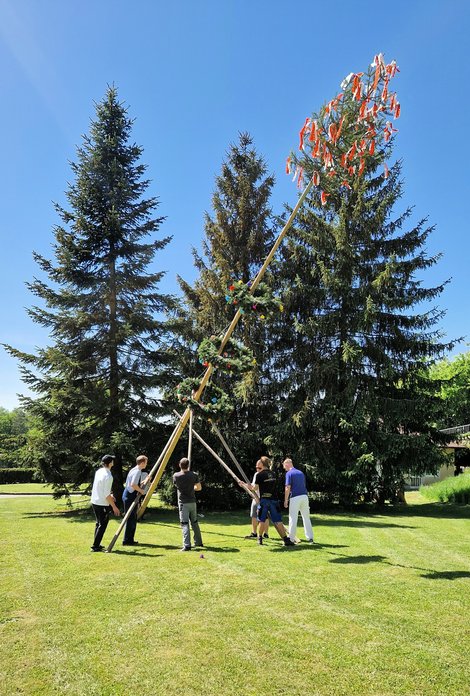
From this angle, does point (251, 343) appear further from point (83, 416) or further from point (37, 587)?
point (37, 587)

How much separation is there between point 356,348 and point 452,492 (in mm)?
8967

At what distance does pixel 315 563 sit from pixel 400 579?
1.62m

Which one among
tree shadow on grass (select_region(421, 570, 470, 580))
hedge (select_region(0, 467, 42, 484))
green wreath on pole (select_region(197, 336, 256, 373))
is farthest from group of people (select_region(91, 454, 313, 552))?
hedge (select_region(0, 467, 42, 484))

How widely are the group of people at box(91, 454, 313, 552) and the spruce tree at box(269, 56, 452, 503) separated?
802 centimetres

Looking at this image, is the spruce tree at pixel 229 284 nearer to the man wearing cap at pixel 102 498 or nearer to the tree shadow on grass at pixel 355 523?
the tree shadow on grass at pixel 355 523

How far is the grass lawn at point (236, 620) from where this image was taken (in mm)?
4133

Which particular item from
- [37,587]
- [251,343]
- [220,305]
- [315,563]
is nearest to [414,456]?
[251,343]

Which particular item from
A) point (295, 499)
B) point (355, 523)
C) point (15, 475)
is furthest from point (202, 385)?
point (15, 475)

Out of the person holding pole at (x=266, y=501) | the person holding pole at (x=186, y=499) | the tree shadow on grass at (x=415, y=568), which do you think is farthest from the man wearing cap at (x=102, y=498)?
the tree shadow on grass at (x=415, y=568)

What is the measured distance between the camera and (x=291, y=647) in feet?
15.6

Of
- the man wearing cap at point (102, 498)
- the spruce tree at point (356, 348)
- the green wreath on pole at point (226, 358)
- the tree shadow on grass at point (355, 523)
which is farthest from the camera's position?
the spruce tree at point (356, 348)

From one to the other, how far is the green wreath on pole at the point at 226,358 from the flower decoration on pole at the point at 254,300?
1070 mm

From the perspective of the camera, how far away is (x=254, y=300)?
12109 millimetres

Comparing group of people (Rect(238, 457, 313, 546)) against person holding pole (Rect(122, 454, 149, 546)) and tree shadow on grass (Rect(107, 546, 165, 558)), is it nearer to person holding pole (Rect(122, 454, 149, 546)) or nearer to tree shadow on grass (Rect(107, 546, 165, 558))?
tree shadow on grass (Rect(107, 546, 165, 558))
